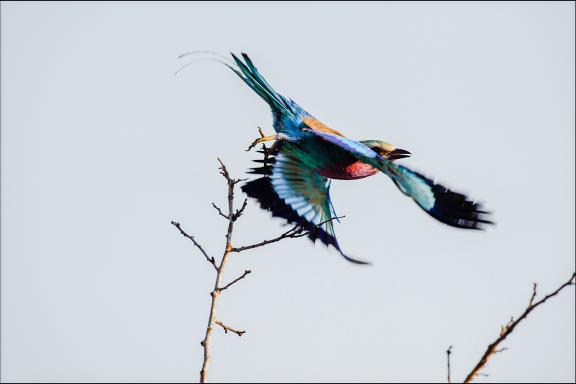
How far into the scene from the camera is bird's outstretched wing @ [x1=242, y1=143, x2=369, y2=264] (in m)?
7.29

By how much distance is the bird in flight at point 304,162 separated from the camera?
642 centimetres

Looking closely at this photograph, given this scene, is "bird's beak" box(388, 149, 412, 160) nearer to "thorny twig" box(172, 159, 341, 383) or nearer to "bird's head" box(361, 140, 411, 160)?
"bird's head" box(361, 140, 411, 160)

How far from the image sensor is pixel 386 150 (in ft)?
23.8

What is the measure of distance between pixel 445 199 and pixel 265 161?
2.45 meters

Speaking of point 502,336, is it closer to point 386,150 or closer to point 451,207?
point 451,207

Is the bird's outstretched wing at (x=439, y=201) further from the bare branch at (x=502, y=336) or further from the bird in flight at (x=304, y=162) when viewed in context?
the bare branch at (x=502, y=336)

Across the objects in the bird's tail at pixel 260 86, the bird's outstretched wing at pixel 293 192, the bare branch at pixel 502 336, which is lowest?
the bare branch at pixel 502 336

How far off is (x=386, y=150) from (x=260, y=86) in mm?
1262

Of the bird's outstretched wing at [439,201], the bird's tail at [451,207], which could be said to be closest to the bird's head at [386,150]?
the bird's outstretched wing at [439,201]

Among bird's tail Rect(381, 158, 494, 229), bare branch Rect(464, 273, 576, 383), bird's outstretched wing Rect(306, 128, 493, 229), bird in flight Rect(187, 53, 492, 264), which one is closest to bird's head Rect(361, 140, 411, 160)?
bird in flight Rect(187, 53, 492, 264)

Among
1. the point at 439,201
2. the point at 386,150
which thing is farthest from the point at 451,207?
the point at 386,150

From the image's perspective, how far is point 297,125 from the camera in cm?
700

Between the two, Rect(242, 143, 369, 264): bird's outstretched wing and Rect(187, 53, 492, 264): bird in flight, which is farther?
Rect(242, 143, 369, 264): bird's outstretched wing

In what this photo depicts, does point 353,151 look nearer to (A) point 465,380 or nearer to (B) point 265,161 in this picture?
(B) point 265,161
